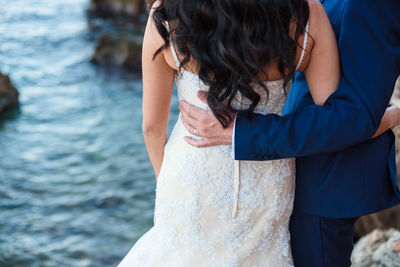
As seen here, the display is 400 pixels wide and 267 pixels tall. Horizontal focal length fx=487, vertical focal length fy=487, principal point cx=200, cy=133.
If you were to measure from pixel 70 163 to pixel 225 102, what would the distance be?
4.29 meters

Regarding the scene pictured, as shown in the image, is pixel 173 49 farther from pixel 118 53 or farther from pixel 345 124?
pixel 118 53

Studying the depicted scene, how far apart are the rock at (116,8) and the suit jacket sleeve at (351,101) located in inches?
421

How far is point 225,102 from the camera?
1503mm

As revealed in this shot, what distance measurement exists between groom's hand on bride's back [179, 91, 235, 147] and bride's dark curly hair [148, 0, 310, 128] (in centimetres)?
11

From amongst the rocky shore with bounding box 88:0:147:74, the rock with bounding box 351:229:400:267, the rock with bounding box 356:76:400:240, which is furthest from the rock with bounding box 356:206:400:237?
the rocky shore with bounding box 88:0:147:74

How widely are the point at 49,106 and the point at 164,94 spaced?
553 cm

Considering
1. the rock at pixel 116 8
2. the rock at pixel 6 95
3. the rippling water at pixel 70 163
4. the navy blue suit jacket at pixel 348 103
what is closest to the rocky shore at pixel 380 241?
the navy blue suit jacket at pixel 348 103

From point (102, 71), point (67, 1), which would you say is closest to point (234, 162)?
point (102, 71)

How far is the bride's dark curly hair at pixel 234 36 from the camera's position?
1301mm

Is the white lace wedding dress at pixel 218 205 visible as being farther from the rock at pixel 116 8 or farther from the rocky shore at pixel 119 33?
the rock at pixel 116 8

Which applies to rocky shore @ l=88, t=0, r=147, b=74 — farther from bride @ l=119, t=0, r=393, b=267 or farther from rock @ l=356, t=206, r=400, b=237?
bride @ l=119, t=0, r=393, b=267

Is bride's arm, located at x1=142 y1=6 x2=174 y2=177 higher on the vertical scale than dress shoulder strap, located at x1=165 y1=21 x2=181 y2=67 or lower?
lower

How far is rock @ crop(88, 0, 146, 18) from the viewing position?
11805 mm

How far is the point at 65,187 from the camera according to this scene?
5.06m
